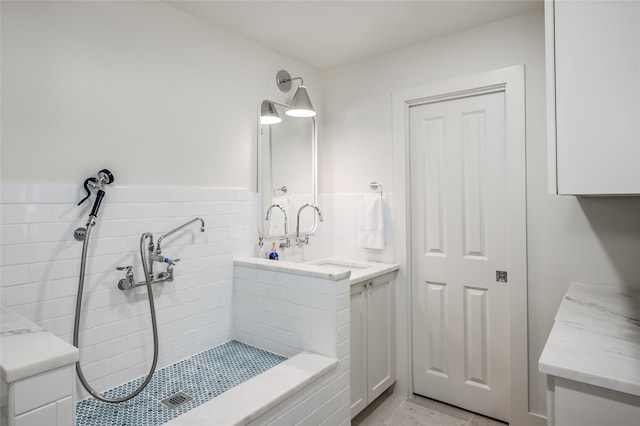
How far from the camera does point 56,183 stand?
1596 mm

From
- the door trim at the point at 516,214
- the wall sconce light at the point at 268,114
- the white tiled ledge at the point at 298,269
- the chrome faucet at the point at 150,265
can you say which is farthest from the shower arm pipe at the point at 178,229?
the door trim at the point at 516,214

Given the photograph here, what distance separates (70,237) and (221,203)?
82 cm

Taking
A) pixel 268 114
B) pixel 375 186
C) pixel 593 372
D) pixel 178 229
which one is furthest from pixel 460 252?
pixel 178 229

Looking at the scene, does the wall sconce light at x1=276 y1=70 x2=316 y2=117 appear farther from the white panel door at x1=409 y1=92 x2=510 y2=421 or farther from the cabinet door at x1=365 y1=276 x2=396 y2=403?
the cabinet door at x1=365 y1=276 x2=396 y2=403

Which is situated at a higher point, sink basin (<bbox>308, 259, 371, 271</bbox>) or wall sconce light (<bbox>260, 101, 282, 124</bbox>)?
wall sconce light (<bbox>260, 101, 282, 124</bbox>)

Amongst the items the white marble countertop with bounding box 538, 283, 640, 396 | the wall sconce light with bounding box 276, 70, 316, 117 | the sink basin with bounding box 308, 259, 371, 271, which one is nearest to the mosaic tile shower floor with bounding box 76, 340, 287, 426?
the sink basin with bounding box 308, 259, 371, 271

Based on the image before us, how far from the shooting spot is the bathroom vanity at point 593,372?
3.27 ft

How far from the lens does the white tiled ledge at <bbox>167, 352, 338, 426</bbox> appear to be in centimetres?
134

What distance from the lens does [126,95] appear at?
1846 mm

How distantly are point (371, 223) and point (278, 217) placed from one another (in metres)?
0.69

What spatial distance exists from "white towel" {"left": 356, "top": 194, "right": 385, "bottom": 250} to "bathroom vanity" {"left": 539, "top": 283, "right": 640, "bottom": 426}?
140cm

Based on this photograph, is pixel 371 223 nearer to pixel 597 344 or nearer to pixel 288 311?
pixel 288 311

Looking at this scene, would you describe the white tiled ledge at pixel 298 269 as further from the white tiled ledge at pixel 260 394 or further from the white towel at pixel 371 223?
the white towel at pixel 371 223

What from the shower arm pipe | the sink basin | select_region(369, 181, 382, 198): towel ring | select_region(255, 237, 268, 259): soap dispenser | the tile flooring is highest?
select_region(369, 181, 382, 198): towel ring
